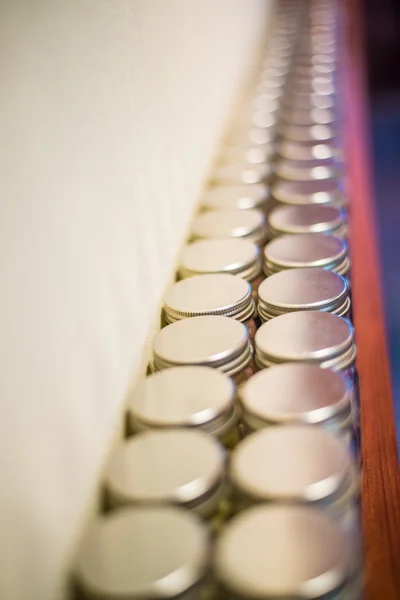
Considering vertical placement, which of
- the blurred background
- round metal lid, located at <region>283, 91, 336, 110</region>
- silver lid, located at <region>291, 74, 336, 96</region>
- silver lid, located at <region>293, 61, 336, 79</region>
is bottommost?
the blurred background

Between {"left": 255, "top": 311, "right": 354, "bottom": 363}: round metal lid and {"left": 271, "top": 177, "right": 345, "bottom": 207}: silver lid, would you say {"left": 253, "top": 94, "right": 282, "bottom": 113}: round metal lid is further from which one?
{"left": 255, "top": 311, "right": 354, "bottom": 363}: round metal lid

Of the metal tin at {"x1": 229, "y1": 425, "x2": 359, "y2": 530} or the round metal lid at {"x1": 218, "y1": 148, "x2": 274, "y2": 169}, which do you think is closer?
the metal tin at {"x1": 229, "y1": 425, "x2": 359, "y2": 530}

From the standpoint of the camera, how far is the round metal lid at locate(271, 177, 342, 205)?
3.19 ft

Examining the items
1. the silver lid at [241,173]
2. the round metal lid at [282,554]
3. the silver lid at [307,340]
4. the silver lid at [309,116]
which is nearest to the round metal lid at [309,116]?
the silver lid at [309,116]

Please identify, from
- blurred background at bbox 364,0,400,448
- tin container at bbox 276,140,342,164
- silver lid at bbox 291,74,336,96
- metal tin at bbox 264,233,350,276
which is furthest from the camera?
blurred background at bbox 364,0,400,448

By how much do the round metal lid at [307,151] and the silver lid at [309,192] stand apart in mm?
104

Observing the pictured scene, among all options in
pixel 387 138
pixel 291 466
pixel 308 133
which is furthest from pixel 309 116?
pixel 387 138

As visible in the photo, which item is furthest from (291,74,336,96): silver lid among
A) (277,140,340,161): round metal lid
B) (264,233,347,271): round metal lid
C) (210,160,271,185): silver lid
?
(264,233,347,271): round metal lid

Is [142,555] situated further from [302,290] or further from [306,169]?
[306,169]

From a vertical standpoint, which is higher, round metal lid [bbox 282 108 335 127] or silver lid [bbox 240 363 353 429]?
round metal lid [bbox 282 108 335 127]

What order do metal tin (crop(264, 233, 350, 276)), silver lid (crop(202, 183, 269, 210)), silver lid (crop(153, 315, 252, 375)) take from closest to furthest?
silver lid (crop(153, 315, 252, 375)) → metal tin (crop(264, 233, 350, 276)) → silver lid (crop(202, 183, 269, 210))

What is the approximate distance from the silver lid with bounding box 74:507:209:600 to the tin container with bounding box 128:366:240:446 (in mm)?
97

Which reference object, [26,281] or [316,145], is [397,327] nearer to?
[316,145]

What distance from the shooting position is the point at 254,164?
1.12 m
